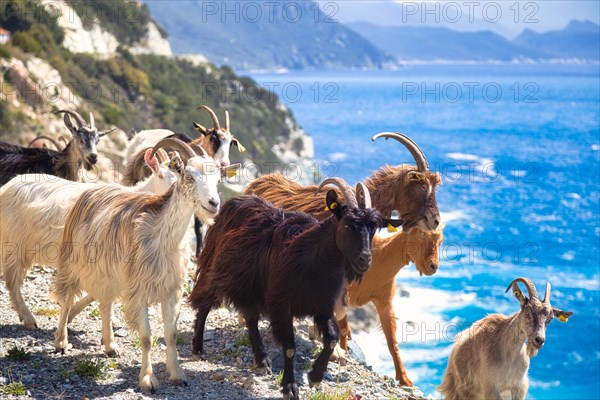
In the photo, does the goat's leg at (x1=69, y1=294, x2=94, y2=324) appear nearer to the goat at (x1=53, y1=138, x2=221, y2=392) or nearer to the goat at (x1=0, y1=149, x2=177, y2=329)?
the goat at (x1=0, y1=149, x2=177, y2=329)

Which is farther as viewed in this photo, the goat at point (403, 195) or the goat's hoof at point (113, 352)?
the goat at point (403, 195)

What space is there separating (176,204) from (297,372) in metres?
2.12

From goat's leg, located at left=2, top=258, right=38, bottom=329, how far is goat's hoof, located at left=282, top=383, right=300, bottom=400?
269 cm

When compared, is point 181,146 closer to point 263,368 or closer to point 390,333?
point 263,368

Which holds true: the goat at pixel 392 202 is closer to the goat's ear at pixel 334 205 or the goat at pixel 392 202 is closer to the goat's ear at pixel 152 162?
the goat's ear at pixel 152 162

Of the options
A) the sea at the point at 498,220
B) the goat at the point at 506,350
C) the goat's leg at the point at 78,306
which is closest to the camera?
the goat at the point at 506,350

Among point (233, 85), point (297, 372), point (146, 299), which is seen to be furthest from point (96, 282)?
point (233, 85)

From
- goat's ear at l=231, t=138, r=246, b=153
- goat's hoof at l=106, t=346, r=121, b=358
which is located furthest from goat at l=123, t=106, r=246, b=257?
goat's hoof at l=106, t=346, r=121, b=358

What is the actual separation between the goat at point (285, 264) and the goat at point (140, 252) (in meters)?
0.66

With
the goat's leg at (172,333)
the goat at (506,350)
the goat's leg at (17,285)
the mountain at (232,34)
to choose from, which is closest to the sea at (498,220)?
the goat at (506,350)

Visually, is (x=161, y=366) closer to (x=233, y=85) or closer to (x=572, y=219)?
(x=572, y=219)

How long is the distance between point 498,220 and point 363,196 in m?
36.3

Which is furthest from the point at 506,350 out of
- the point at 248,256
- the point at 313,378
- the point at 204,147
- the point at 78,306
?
the point at 204,147

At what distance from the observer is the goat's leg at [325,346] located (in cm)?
639
